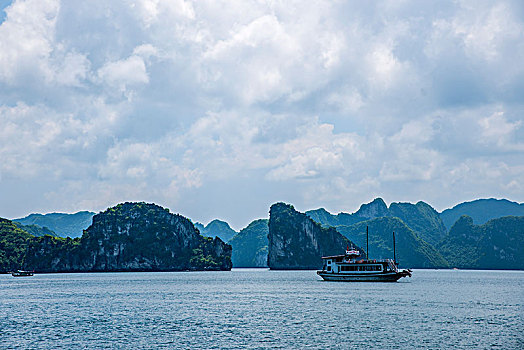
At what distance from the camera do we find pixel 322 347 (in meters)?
54.9

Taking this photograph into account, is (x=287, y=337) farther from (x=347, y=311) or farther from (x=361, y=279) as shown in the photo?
(x=361, y=279)

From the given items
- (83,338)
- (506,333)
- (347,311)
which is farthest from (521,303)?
(83,338)

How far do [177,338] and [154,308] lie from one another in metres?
35.5

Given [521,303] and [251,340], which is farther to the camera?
[521,303]

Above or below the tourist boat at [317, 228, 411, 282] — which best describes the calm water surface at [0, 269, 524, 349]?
below

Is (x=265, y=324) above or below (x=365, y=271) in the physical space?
below

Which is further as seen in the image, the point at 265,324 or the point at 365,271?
the point at 365,271

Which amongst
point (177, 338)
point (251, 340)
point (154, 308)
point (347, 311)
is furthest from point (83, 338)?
point (347, 311)

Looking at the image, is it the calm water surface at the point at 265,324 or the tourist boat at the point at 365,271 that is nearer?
the calm water surface at the point at 265,324

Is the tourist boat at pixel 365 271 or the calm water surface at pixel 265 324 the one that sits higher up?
the tourist boat at pixel 365 271

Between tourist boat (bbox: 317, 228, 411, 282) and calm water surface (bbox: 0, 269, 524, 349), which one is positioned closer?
calm water surface (bbox: 0, 269, 524, 349)

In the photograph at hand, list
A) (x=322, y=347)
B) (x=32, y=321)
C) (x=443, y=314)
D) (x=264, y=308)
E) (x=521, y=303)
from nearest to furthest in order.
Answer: (x=322, y=347), (x=32, y=321), (x=443, y=314), (x=264, y=308), (x=521, y=303)

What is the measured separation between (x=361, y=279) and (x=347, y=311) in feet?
275

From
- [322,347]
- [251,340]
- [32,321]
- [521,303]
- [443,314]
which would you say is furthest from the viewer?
[521,303]
